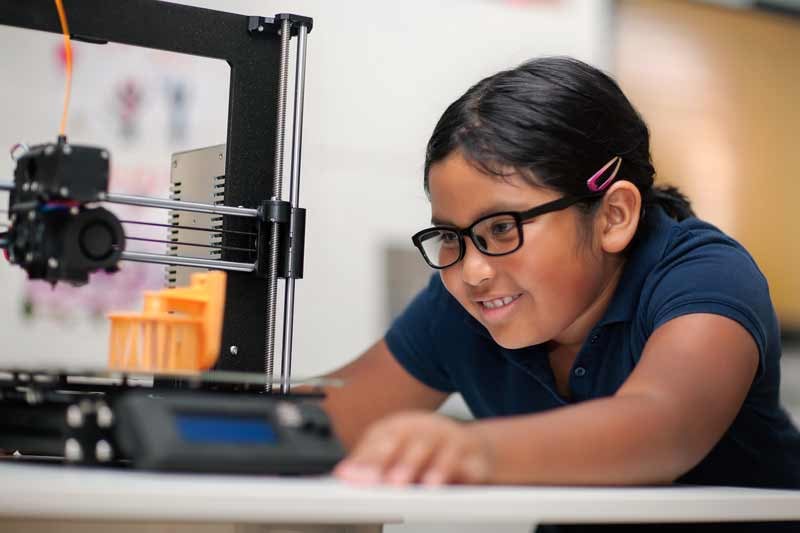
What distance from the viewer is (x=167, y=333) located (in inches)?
36.4

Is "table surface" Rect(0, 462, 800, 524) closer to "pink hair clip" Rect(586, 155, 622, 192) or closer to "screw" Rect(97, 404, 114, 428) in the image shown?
"screw" Rect(97, 404, 114, 428)

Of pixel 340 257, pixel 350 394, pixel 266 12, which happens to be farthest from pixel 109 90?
pixel 350 394

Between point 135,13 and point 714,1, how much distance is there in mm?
→ 2309

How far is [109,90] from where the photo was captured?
2188mm

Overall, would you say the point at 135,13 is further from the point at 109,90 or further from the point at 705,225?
the point at 109,90

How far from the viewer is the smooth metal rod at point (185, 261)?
1.04 m

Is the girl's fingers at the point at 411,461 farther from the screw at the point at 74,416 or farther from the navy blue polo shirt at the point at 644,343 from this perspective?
the navy blue polo shirt at the point at 644,343

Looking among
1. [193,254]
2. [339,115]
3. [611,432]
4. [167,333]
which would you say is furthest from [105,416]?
[339,115]

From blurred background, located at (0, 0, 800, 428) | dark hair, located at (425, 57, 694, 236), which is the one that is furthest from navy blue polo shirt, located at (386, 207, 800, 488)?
blurred background, located at (0, 0, 800, 428)

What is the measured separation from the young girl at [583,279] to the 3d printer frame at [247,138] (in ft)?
0.68

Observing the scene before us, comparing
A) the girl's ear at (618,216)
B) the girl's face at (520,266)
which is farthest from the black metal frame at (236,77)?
the girl's ear at (618,216)

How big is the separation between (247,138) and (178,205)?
0.19 metres

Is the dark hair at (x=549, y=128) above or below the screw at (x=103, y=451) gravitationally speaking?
above

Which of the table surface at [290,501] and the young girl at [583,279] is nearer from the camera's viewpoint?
the table surface at [290,501]
